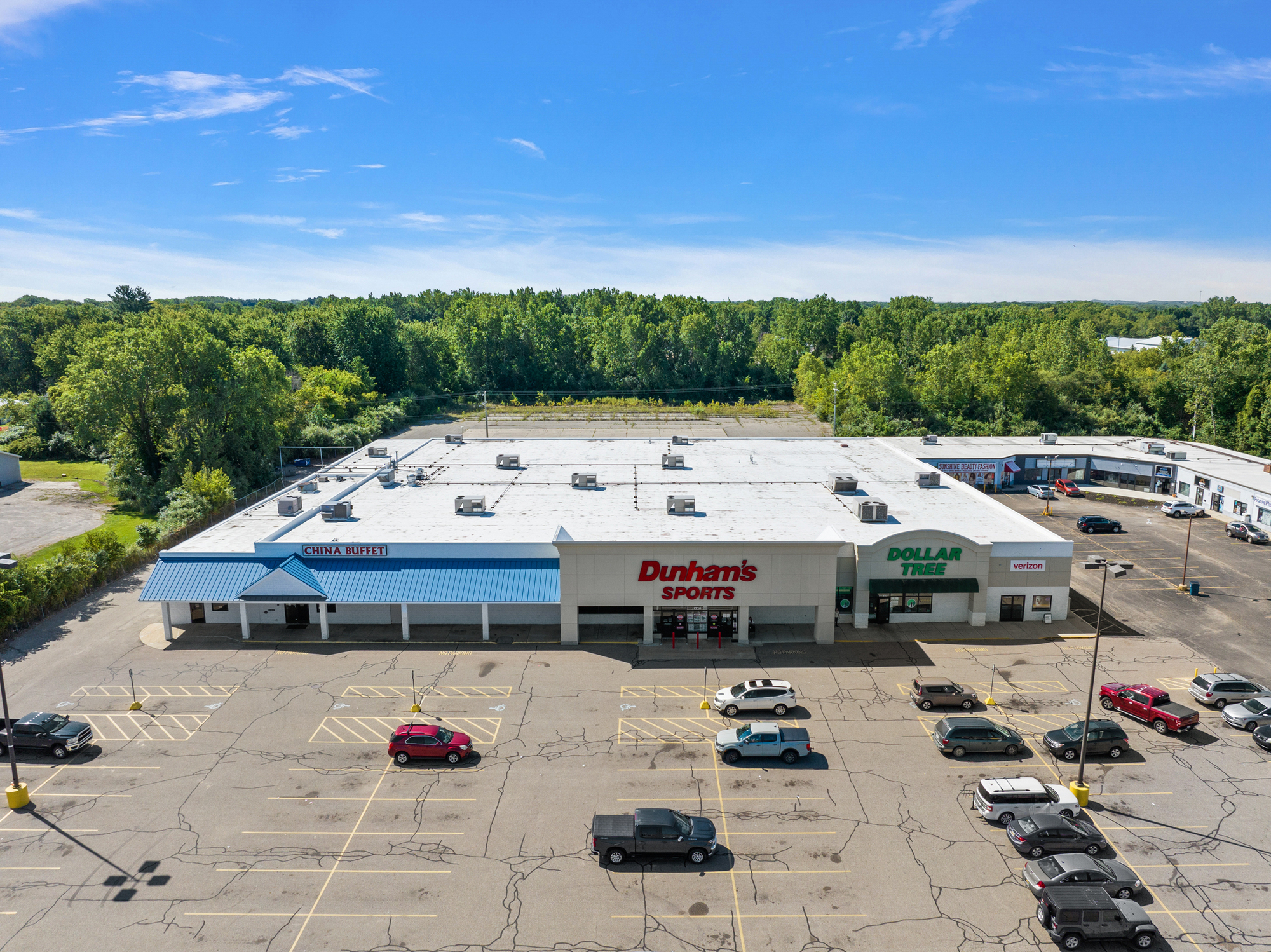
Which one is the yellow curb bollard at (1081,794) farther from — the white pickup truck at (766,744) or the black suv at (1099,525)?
the black suv at (1099,525)

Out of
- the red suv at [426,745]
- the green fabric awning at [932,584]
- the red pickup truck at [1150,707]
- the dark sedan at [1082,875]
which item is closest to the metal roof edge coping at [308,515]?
the red suv at [426,745]

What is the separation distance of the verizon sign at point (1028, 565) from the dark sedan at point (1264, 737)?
1347cm

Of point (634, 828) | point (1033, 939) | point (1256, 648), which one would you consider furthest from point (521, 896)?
point (1256, 648)

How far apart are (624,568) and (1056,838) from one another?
22957 millimetres

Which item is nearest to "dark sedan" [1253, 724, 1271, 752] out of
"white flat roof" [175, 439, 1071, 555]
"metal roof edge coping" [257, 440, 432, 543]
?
"white flat roof" [175, 439, 1071, 555]

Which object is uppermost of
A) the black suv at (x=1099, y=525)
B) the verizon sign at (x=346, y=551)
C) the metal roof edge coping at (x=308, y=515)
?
the metal roof edge coping at (x=308, y=515)

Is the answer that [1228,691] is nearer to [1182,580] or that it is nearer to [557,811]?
[1182,580]

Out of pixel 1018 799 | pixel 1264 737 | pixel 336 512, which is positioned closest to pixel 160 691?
pixel 336 512

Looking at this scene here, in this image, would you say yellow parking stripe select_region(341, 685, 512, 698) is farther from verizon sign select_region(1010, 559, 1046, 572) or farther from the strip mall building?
verizon sign select_region(1010, 559, 1046, 572)

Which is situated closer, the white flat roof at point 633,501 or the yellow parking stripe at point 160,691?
the yellow parking stripe at point 160,691

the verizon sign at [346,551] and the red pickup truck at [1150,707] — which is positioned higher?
the verizon sign at [346,551]

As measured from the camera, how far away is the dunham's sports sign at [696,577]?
136ft

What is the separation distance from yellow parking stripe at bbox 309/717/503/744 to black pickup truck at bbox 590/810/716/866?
29.4ft

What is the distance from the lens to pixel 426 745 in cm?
3019
